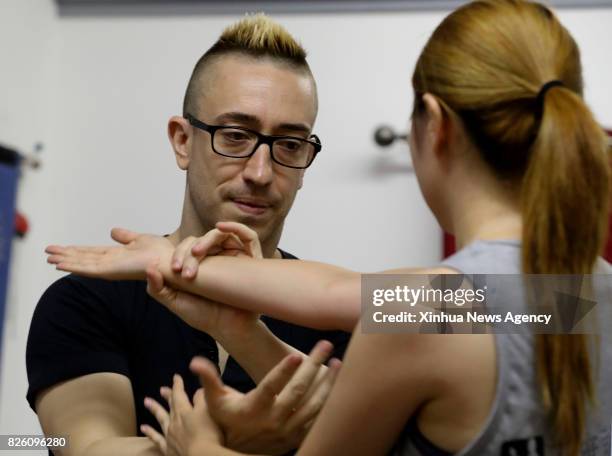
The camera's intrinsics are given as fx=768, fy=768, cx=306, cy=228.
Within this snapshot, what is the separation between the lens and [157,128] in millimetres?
2197

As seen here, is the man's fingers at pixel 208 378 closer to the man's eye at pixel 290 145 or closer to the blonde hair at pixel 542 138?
the blonde hair at pixel 542 138

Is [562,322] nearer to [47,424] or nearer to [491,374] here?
[491,374]

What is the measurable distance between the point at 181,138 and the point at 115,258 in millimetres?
462

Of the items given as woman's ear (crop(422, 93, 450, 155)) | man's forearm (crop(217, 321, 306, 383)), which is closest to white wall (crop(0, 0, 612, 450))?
man's forearm (crop(217, 321, 306, 383))

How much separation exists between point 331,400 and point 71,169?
173 centimetres

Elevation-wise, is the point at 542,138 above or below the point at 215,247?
above

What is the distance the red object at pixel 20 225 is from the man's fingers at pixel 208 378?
4.72 feet

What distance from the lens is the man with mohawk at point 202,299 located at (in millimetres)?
1001

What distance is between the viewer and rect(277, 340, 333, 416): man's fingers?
32.8 inches

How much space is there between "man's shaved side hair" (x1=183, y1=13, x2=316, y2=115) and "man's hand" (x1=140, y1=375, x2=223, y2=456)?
1.97ft

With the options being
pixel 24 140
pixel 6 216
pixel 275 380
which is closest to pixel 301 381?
pixel 275 380

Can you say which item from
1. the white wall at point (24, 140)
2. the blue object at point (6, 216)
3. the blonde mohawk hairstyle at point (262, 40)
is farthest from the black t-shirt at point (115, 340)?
the white wall at point (24, 140)

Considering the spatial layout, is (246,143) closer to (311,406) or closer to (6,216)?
(311,406)

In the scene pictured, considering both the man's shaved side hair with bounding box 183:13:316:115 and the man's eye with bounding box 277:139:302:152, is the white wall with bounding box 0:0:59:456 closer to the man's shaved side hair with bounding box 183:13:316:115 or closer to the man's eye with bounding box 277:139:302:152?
the man's shaved side hair with bounding box 183:13:316:115
